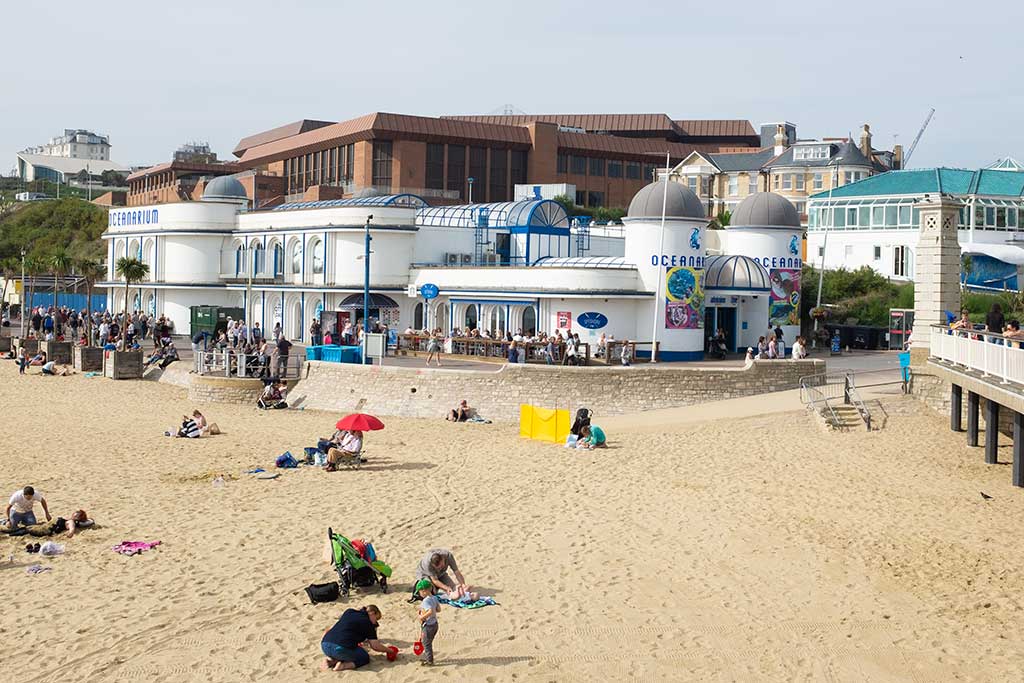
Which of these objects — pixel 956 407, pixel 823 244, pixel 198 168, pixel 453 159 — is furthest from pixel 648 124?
pixel 956 407

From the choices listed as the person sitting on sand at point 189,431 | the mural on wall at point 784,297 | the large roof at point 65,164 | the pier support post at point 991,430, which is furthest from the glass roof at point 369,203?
the large roof at point 65,164

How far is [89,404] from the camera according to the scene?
3097 cm

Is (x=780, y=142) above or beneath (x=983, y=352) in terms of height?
above

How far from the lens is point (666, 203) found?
33.6 meters

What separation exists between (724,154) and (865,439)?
62392 millimetres

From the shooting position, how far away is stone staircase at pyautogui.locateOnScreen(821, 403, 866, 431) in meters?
23.5

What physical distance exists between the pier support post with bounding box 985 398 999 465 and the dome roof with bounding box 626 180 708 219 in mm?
14976

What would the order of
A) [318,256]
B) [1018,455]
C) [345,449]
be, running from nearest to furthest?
[1018,455], [345,449], [318,256]

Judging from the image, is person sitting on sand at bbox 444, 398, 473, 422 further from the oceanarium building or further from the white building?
the white building

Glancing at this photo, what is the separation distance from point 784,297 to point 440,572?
27.3 m

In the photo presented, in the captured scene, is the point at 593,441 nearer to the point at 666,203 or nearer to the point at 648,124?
the point at 666,203

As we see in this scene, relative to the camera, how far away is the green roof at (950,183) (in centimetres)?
5638

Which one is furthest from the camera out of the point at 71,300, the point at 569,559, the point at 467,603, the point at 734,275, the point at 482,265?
the point at 71,300

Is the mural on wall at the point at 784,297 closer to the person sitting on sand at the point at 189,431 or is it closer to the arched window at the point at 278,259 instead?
the arched window at the point at 278,259
